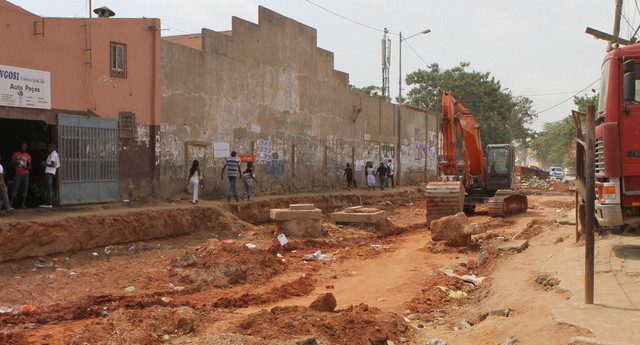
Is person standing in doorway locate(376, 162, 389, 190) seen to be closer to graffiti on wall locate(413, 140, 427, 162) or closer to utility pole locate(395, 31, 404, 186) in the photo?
utility pole locate(395, 31, 404, 186)

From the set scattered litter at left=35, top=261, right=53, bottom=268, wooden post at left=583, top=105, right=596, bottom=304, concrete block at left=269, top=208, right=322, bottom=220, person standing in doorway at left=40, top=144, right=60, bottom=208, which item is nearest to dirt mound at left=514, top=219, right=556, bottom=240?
concrete block at left=269, top=208, right=322, bottom=220

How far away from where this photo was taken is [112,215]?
14719mm

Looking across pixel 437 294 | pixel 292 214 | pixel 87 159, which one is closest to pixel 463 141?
Result: pixel 292 214

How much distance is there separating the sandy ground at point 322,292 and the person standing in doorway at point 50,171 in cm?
154

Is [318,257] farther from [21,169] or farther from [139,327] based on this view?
[21,169]

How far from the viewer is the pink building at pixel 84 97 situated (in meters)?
14.5

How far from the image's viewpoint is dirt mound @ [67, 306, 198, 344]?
261 inches

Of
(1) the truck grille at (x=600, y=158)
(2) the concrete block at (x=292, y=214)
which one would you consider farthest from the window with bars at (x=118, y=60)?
(1) the truck grille at (x=600, y=158)

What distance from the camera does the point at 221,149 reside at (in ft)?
70.3

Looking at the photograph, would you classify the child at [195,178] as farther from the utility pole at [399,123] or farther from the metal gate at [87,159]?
the utility pole at [399,123]

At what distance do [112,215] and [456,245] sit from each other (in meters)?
8.43

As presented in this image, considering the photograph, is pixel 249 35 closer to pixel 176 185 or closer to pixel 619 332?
pixel 176 185

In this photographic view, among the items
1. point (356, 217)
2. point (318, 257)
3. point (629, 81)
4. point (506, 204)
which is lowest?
point (318, 257)

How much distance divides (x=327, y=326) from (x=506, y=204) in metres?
15.5
